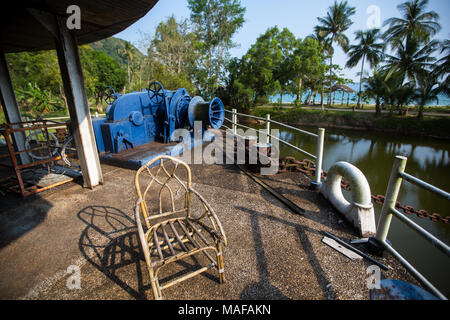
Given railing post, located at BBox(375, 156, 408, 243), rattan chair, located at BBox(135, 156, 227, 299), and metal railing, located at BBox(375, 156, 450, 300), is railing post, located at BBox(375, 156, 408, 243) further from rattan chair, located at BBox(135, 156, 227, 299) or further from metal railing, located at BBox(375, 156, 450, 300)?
rattan chair, located at BBox(135, 156, 227, 299)

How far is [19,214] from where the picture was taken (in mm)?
2936

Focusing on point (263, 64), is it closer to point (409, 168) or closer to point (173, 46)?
point (173, 46)

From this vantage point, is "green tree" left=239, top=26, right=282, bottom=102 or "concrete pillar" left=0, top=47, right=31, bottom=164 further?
"green tree" left=239, top=26, right=282, bottom=102

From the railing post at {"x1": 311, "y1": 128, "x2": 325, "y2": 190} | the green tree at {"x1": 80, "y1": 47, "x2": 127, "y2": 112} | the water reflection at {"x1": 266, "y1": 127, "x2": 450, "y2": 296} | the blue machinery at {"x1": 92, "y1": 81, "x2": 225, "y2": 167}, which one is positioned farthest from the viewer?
the green tree at {"x1": 80, "y1": 47, "x2": 127, "y2": 112}

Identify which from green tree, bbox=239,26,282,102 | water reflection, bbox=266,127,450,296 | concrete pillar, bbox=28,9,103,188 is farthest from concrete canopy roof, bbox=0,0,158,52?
green tree, bbox=239,26,282,102

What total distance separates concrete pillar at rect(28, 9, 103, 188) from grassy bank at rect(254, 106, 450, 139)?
877 inches

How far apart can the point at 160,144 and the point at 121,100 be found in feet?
4.43

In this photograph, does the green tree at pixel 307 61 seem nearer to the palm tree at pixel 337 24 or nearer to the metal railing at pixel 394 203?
the palm tree at pixel 337 24

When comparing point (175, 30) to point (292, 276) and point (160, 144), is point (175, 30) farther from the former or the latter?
point (292, 276)

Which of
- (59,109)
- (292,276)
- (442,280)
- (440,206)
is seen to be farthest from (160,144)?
(59,109)

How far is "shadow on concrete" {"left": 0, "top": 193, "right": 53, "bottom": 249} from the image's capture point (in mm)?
2566

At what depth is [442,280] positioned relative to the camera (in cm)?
407

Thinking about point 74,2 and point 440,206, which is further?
point 440,206

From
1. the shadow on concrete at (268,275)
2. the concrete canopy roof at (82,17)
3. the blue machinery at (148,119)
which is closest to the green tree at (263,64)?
the blue machinery at (148,119)
